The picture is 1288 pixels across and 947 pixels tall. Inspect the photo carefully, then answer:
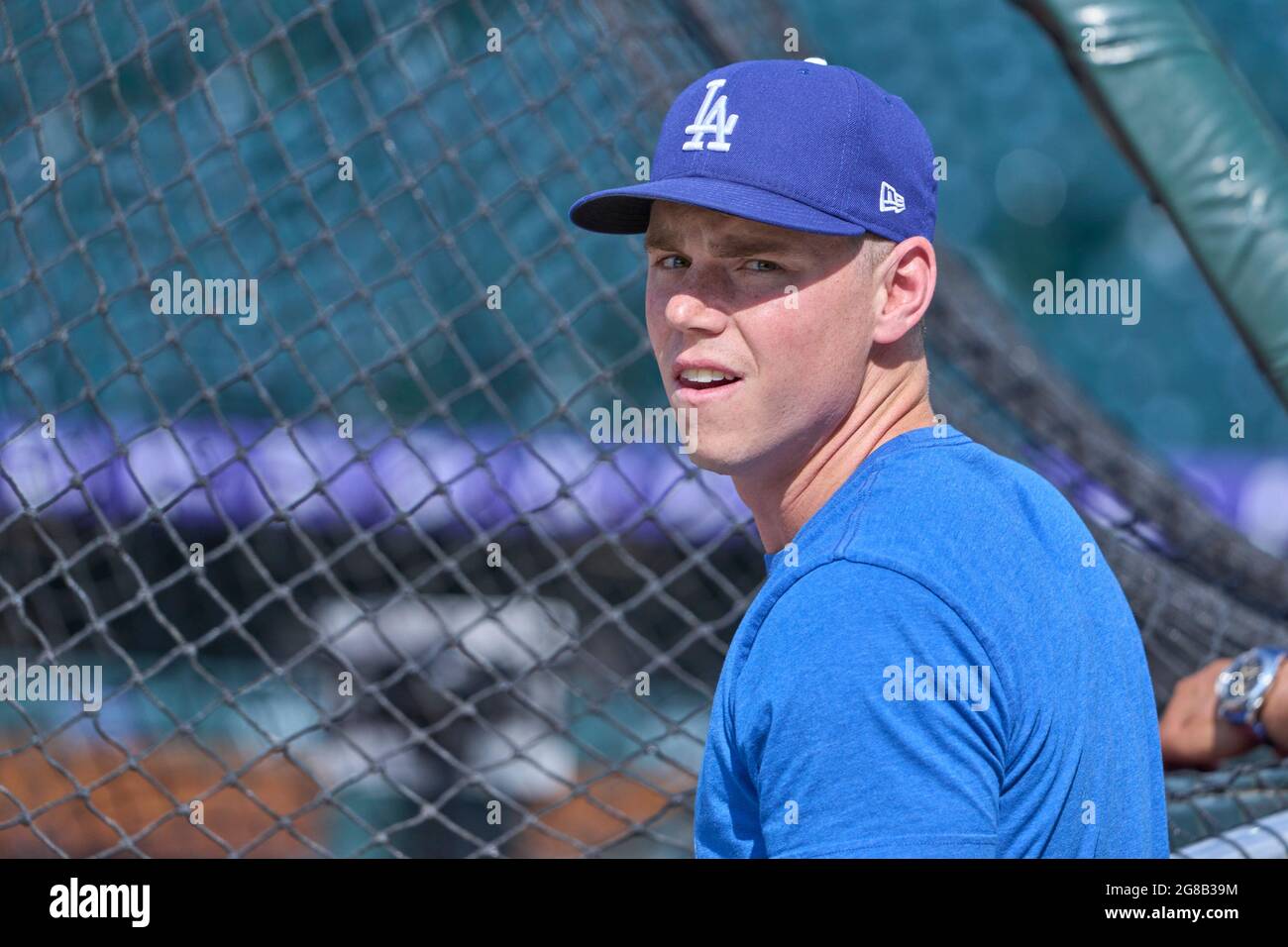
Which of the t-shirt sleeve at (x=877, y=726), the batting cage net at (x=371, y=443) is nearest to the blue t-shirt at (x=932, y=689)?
the t-shirt sleeve at (x=877, y=726)

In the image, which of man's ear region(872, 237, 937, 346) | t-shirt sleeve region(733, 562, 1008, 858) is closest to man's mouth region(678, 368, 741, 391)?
man's ear region(872, 237, 937, 346)

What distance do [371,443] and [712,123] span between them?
2666mm

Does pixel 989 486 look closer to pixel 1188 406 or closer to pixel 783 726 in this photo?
pixel 783 726

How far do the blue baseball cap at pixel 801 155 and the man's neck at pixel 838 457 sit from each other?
0.42 ft

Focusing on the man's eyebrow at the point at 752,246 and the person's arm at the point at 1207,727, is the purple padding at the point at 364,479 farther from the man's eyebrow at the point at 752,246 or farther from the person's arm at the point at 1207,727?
the man's eyebrow at the point at 752,246

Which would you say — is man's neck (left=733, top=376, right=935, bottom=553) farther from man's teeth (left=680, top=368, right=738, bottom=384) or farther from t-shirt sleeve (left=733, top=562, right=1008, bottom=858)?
t-shirt sleeve (left=733, top=562, right=1008, bottom=858)

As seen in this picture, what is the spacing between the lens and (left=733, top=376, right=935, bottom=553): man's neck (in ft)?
3.44

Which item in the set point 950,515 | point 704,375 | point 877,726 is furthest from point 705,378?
point 877,726

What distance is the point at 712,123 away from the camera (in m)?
1.05

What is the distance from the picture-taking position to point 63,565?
7.80 feet

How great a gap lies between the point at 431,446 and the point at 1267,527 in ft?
9.45

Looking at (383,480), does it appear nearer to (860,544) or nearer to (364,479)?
(364,479)

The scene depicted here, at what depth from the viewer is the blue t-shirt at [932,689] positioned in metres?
0.79
